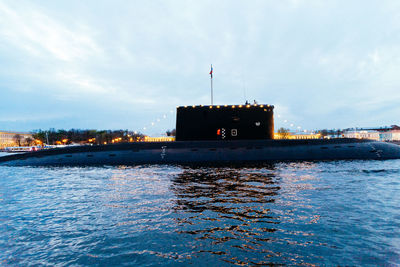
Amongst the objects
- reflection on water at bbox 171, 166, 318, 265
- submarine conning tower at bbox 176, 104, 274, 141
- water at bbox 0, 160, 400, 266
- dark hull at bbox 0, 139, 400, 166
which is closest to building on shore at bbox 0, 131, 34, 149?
dark hull at bbox 0, 139, 400, 166

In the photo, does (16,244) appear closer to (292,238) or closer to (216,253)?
(216,253)

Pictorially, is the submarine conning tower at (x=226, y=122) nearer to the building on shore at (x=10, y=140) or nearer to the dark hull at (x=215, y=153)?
the dark hull at (x=215, y=153)

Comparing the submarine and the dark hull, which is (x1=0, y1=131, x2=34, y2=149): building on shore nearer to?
the dark hull

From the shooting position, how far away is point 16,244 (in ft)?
17.3

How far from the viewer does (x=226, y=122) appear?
67.6ft

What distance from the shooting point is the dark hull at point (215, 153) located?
763 inches

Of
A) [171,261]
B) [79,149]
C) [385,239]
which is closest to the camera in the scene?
[171,261]

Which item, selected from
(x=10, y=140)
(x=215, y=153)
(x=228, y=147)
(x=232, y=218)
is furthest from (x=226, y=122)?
(x=10, y=140)

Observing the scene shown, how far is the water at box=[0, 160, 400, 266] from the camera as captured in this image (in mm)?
4426

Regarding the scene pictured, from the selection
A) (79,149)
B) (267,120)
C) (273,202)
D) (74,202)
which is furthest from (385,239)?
(79,149)

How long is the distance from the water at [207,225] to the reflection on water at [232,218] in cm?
3

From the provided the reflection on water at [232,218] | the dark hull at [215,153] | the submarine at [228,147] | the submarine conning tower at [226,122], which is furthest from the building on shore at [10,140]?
the reflection on water at [232,218]

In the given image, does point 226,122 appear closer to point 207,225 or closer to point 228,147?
point 228,147

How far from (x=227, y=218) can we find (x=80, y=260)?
3602mm
